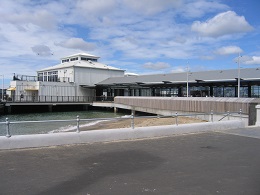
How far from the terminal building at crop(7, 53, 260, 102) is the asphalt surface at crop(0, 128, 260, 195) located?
3105 centimetres

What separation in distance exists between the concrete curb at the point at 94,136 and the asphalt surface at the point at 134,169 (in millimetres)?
404

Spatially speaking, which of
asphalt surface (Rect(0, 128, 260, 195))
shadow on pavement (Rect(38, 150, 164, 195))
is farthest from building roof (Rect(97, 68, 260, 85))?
shadow on pavement (Rect(38, 150, 164, 195))

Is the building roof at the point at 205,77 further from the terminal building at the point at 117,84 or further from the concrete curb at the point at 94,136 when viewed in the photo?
the concrete curb at the point at 94,136

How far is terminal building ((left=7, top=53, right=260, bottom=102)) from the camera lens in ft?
144

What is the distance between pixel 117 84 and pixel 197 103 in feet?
110

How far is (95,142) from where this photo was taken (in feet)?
35.7

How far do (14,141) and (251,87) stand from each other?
4392 centimetres

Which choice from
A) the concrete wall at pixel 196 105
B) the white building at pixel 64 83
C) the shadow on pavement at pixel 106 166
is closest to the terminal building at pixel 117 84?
the white building at pixel 64 83

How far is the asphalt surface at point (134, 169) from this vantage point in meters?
5.76

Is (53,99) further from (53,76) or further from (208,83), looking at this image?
(208,83)

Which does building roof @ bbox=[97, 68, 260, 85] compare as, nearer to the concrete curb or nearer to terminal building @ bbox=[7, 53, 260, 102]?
terminal building @ bbox=[7, 53, 260, 102]

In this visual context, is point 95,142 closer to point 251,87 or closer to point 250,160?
point 250,160

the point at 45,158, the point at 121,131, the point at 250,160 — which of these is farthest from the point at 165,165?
the point at 121,131

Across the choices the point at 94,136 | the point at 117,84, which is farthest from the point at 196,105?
the point at 117,84
